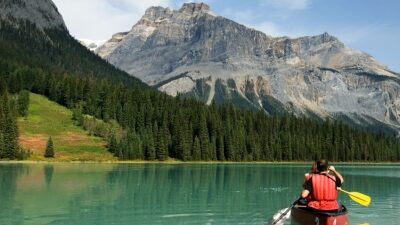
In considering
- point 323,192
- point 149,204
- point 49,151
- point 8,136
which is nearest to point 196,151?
point 49,151

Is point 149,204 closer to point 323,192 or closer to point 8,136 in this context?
point 323,192

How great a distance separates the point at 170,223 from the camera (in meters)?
38.5

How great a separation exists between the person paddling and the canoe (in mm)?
458

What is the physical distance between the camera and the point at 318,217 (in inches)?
1196

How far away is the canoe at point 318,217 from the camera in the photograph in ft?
98.4

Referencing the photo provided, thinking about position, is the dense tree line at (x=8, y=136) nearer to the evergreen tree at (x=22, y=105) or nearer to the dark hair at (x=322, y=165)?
the evergreen tree at (x=22, y=105)

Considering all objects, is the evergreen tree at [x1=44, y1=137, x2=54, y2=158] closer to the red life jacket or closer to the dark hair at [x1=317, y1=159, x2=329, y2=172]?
the red life jacket

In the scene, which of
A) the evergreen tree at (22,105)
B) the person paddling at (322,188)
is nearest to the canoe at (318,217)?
the person paddling at (322,188)

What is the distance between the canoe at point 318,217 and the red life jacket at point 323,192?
1.61ft

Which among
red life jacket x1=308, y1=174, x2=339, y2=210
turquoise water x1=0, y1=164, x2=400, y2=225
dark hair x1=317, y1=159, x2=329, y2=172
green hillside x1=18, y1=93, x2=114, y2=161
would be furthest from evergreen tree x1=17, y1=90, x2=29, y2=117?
dark hair x1=317, y1=159, x2=329, y2=172

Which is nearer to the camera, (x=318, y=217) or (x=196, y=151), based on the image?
(x=318, y=217)

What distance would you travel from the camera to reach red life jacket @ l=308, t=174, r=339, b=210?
30344 millimetres

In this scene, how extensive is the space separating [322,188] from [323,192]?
27cm

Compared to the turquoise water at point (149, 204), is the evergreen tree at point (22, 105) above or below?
above
